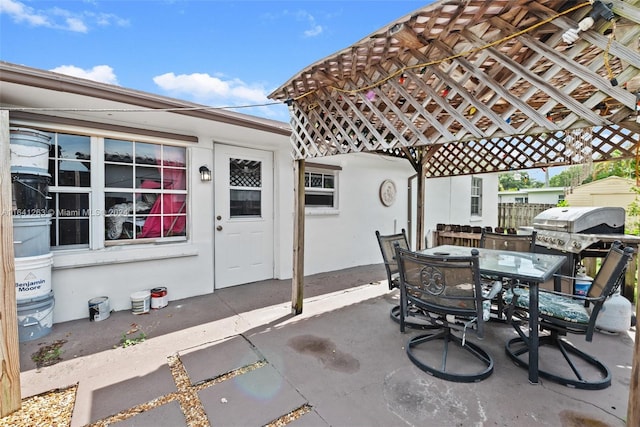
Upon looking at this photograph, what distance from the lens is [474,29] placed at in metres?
2.00

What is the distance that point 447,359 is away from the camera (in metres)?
2.50

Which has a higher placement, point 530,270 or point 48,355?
point 530,270

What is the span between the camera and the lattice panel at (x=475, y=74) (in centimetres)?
160

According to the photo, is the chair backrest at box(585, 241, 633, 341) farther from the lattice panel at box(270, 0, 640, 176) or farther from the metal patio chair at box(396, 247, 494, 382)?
the lattice panel at box(270, 0, 640, 176)

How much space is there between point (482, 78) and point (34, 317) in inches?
184

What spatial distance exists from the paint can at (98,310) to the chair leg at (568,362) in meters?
4.41

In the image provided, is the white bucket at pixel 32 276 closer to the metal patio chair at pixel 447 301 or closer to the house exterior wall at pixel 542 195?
the metal patio chair at pixel 447 301

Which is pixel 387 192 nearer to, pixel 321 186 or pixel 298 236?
pixel 321 186

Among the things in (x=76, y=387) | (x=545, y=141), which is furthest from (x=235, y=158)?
(x=545, y=141)

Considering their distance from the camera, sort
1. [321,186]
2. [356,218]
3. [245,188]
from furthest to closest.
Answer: [356,218]
[321,186]
[245,188]

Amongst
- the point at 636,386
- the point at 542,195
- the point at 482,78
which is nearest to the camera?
the point at 636,386

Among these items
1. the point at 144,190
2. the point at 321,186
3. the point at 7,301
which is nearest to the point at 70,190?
the point at 144,190

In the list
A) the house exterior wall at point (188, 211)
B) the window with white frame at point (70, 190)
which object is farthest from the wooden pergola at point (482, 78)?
the window with white frame at point (70, 190)

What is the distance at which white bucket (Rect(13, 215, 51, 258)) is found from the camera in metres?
2.77
